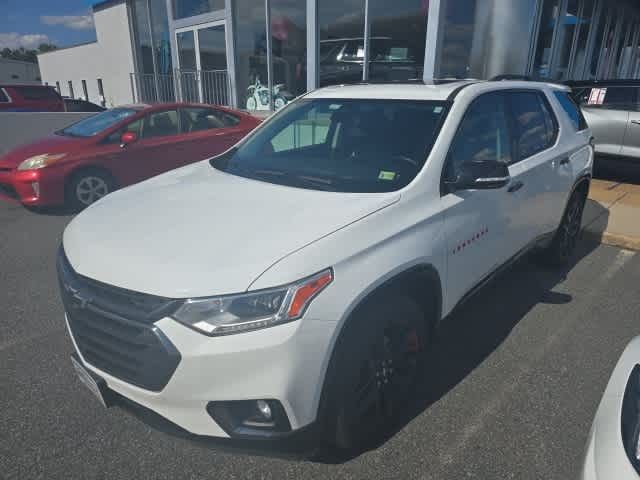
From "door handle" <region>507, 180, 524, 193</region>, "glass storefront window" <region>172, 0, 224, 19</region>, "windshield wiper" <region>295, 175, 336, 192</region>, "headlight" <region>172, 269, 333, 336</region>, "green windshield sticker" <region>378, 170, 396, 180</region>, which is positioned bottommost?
"headlight" <region>172, 269, 333, 336</region>

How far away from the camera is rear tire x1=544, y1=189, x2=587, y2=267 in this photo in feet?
14.2

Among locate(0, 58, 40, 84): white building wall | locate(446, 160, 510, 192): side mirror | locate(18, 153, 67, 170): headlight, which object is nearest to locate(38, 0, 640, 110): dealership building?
locate(446, 160, 510, 192): side mirror

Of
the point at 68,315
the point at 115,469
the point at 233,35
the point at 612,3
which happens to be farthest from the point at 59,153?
the point at 612,3

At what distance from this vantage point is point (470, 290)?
9.49 feet

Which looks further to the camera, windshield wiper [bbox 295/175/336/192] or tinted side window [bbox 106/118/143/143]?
tinted side window [bbox 106/118/143/143]

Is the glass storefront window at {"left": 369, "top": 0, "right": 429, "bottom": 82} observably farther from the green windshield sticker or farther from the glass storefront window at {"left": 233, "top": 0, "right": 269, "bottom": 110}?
the green windshield sticker

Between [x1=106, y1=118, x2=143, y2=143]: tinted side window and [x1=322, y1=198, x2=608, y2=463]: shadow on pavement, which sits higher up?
[x1=106, y1=118, x2=143, y2=143]: tinted side window

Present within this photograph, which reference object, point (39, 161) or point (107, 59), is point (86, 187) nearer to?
point (39, 161)

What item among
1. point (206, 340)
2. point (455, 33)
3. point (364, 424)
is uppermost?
point (455, 33)

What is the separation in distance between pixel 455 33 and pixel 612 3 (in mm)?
11685

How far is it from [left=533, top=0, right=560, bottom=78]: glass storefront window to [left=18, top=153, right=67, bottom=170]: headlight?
1120 cm

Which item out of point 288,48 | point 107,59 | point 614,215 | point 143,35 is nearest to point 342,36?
point 288,48

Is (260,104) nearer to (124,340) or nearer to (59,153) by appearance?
(59,153)

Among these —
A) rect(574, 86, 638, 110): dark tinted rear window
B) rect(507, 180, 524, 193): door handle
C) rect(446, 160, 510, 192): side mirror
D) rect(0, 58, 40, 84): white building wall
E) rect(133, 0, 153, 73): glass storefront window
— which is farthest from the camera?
rect(0, 58, 40, 84): white building wall
